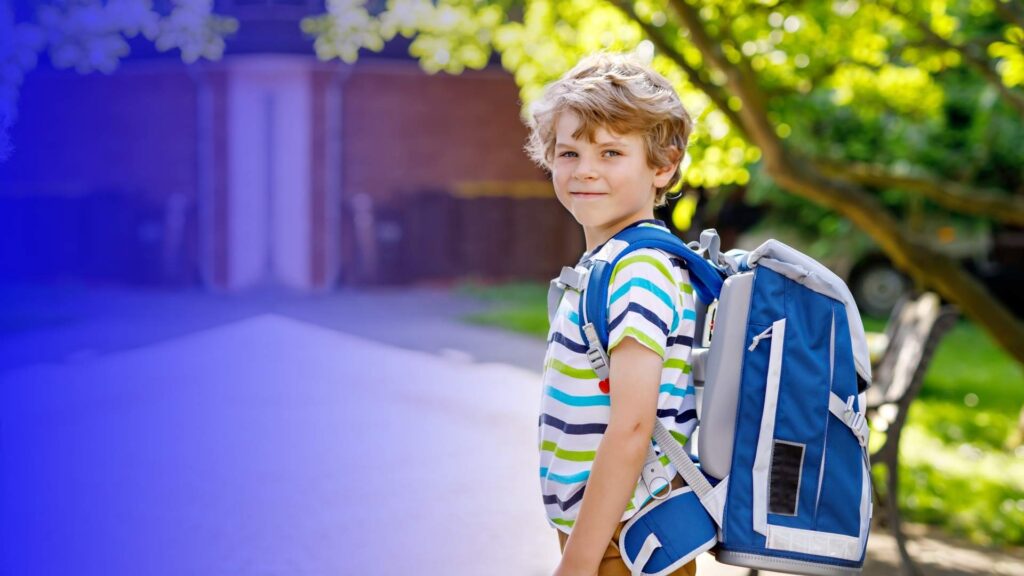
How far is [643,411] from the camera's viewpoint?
200 cm

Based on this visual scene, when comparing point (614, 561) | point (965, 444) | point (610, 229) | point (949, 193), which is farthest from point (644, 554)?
point (965, 444)

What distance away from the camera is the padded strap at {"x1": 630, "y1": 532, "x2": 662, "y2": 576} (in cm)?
208

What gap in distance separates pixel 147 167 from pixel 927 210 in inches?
576

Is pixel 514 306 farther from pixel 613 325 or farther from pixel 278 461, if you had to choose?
pixel 613 325

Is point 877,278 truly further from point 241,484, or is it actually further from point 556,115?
point 556,115

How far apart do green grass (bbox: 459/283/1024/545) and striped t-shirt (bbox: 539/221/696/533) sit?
4.01 m

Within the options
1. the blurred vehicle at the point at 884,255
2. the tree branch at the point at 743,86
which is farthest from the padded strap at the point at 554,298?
the blurred vehicle at the point at 884,255

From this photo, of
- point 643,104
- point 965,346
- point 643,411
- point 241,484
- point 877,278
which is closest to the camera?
point 643,411

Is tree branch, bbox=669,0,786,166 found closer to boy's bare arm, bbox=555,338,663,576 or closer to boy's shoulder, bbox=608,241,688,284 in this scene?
boy's shoulder, bbox=608,241,688,284


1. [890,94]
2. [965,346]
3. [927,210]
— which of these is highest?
[890,94]

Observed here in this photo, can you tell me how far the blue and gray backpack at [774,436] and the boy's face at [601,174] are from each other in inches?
3.8

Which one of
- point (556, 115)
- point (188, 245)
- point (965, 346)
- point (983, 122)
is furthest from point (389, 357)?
point (188, 245)

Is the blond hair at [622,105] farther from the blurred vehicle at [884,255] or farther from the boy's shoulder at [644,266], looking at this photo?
the blurred vehicle at [884,255]

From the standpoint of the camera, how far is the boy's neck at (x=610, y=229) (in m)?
2.21
